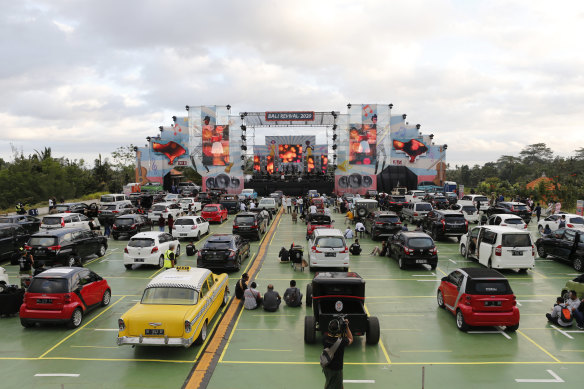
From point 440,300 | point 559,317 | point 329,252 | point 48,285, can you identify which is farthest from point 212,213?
point 559,317

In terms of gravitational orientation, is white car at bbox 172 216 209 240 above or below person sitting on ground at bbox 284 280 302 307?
above

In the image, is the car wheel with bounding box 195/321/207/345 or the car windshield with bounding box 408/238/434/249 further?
the car windshield with bounding box 408/238/434/249

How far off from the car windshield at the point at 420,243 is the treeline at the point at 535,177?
31261 mm

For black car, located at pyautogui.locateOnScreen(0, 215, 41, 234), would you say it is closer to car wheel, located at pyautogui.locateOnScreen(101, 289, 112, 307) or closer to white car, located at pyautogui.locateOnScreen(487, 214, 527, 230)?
car wheel, located at pyautogui.locateOnScreen(101, 289, 112, 307)

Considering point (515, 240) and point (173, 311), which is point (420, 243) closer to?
point (515, 240)

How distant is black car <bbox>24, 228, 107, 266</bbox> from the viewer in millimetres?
15586

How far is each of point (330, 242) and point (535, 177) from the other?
77302 mm

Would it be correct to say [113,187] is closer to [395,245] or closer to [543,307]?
[395,245]

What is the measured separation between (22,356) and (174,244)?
9622mm

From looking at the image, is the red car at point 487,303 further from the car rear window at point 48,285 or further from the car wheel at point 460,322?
the car rear window at point 48,285

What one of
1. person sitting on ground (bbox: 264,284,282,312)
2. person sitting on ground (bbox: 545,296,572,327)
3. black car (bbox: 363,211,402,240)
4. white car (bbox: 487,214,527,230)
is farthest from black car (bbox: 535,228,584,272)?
person sitting on ground (bbox: 264,284,282,312)

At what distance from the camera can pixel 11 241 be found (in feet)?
60.0

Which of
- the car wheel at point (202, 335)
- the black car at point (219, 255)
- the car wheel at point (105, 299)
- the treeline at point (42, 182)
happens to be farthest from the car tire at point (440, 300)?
the treeline at point (42, 182)

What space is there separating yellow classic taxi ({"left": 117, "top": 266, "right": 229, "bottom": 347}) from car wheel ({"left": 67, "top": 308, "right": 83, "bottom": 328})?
2311 millimetres
